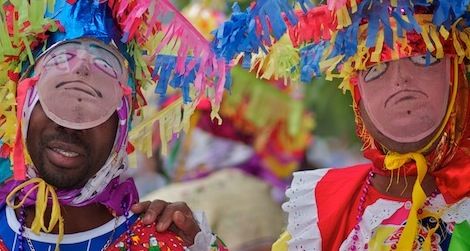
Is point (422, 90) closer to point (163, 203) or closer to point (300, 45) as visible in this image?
point (300, 45)

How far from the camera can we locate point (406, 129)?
328 cm

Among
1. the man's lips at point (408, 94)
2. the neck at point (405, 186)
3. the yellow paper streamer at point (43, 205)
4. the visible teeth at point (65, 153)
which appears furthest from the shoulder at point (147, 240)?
the man's lips at point (408, 94)

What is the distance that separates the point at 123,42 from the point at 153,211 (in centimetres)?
49

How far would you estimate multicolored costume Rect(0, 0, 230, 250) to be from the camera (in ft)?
10.7

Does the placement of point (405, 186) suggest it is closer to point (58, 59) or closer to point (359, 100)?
point (359, 100)

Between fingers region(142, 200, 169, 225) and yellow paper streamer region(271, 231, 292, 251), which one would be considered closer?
fingers region(142, 200, 169, 225)

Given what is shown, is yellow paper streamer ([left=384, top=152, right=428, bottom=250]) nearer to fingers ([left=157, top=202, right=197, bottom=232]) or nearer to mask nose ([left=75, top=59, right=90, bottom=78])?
fingers ([left=157, top=202, right=197, bottom=232])

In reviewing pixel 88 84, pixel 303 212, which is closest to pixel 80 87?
pixel 88 84

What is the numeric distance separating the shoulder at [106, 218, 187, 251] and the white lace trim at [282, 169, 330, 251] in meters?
0.35

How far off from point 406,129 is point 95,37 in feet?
2.97

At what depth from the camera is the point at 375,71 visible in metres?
3.33

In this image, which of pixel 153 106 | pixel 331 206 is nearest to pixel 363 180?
pixel 331 206

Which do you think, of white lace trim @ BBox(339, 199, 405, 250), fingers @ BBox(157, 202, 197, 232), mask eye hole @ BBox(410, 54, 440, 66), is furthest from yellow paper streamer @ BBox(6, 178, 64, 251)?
mask eye hole @ BBox(410, 54, 440, 66)

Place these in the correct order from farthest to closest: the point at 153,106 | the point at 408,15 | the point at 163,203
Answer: the point at 153,106 < the point at 163,203 < the point at 408,15
